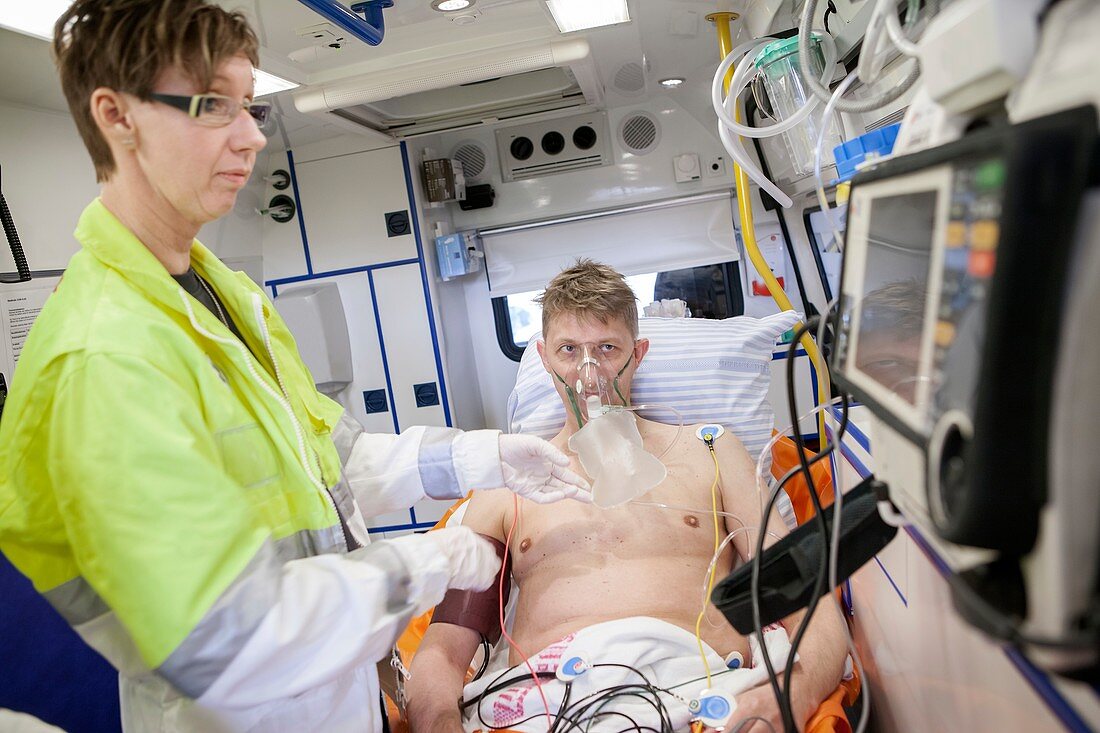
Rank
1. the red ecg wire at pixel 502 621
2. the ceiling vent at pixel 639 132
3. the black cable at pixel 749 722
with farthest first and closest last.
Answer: the ceiling vent at pixel 639 132, the red ecg wire at pixel 502 621, the black cable at pixel 749 722

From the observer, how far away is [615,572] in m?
2.13

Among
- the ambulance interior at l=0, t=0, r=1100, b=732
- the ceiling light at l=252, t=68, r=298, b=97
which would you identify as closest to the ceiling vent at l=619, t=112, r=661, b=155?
the ambulance interior at l=0, t=0, r=1100, b=732

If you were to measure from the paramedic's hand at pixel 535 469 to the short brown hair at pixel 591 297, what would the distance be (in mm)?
607

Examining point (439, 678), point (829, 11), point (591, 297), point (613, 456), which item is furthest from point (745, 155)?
point (439, 678)

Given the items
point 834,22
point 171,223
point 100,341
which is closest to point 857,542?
point 100,341

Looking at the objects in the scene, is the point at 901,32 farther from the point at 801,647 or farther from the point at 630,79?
the point at 630,79

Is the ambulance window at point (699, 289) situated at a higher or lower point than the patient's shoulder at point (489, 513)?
higher

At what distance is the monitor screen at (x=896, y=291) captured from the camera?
0.79 m

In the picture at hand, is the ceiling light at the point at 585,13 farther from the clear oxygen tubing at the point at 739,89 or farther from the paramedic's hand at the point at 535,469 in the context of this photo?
the paramedic's hand at the point at 535,469

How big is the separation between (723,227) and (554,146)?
1.07m

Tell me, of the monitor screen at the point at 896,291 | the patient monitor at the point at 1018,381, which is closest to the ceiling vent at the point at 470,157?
the monitor screen at the point at 896,291

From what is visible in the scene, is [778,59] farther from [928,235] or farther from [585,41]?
[928,235]

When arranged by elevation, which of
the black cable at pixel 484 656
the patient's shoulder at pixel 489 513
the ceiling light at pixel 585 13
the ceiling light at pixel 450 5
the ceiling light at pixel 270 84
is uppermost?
the ceiling light at pixel 450 5

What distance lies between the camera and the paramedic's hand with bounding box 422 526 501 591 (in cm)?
159
